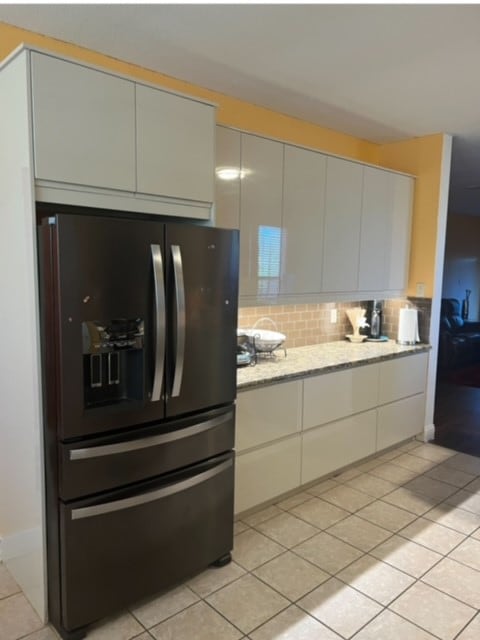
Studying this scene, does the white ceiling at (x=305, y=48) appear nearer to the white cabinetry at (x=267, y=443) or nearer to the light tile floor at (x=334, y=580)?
the white cabinetry at (x=267, y=443)

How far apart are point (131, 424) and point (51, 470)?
0.35m

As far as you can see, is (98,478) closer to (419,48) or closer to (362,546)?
(362,546)

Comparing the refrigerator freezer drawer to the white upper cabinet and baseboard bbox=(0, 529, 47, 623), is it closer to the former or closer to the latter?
baseboard bbox=(0, 529, 47, 623)

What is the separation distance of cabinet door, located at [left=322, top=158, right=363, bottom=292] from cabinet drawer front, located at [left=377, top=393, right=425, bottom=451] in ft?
3.42

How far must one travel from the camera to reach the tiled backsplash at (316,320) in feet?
11.8

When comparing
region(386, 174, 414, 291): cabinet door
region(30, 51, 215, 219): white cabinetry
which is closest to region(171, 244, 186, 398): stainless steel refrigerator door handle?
region(30, 51, 215, 219): white cabinetry

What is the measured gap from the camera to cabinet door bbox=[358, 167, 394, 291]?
3.81 meters

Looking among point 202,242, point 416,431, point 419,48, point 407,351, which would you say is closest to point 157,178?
point 202,242

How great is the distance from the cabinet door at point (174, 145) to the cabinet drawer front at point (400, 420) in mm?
2394

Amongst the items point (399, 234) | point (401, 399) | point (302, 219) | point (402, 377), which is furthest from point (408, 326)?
point (302, 219)

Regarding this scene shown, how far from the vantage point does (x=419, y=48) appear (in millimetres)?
2467

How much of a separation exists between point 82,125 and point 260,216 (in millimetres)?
1407

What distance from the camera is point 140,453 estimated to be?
2.04 metres

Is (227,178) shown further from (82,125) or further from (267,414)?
(267,414)
